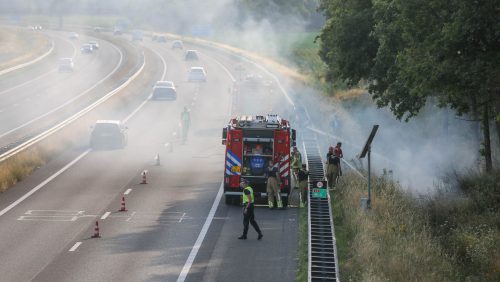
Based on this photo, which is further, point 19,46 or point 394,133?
point 19,46

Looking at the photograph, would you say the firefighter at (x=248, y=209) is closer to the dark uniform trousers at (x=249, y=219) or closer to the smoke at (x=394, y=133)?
the dark uniform trousers at (x=249, y=219)

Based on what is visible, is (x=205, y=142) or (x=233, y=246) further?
(x=205, y=142)

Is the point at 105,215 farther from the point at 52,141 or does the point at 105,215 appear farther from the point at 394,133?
the point at 394,133

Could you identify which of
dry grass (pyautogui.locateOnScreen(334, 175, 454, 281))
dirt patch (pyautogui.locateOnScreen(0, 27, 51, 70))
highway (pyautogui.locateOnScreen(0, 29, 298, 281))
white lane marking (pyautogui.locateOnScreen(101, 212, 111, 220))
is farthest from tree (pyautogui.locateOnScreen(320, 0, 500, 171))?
dirt patch (pyautogui.locateOnScreen(0, 27, 51, 70))

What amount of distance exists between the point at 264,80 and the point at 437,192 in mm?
48876

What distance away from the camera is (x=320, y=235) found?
25.6 m

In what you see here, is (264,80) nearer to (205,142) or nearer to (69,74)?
(69,74)

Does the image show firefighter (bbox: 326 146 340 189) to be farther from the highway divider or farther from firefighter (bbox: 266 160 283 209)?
the highway divider

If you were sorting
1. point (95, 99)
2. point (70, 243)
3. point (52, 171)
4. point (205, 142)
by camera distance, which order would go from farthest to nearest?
point (95, 99)
point (205, 142)
point (52, 171)
point (70, 243)

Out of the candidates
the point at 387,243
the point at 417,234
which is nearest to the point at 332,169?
the point at 417,234

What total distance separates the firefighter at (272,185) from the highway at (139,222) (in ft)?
1.46

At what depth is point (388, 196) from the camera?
2961cm

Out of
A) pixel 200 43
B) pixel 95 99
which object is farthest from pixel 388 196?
pixel 200 43

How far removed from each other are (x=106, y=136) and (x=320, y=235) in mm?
21962
